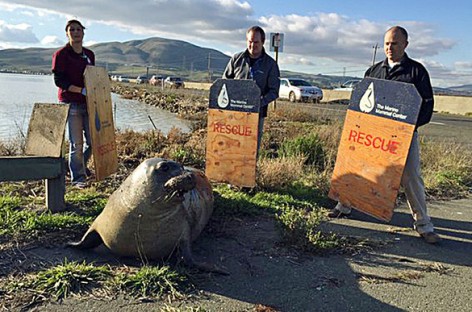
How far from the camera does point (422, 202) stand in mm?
4953

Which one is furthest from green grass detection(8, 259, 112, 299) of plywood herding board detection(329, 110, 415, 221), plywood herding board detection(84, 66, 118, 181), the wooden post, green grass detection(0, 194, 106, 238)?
plywood herding board detection(329, 110, 415, 221)

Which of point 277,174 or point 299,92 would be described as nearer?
A: point 277,174

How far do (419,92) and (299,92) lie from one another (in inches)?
916

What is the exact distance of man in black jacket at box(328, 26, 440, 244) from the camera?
477 centimetres

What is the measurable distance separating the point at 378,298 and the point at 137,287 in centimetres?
196

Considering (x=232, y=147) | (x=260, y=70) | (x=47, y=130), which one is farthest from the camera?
(x=232, y=147)

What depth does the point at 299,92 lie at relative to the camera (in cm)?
2773

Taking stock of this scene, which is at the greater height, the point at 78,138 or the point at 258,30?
the point at 258,30

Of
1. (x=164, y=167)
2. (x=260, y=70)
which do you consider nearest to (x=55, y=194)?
(x=164, y=167)

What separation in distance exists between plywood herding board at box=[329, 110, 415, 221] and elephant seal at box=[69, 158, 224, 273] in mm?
2372

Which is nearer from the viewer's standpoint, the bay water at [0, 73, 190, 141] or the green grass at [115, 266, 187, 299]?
the green grass at [115, 266, 187, 299]

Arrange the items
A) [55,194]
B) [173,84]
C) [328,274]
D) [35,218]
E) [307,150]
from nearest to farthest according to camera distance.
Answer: [328,274] → [35,218] → [55,194] → [307,150] → [173,84]

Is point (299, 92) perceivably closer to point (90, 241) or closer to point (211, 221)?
point (211, 221)

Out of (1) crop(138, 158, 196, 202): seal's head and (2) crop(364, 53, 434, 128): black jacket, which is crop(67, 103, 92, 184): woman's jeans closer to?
(1) crop(138, 158, 196, 202): seal's head
